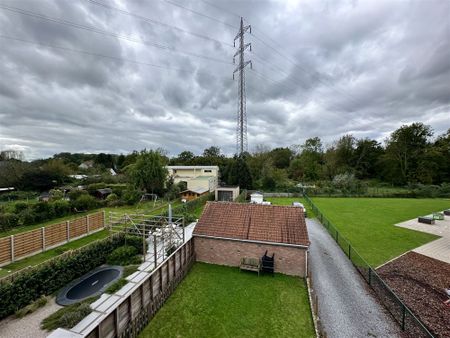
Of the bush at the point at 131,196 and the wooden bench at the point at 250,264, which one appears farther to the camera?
the bush at the point at 131,196

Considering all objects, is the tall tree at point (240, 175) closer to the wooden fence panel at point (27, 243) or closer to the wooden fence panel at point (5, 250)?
the wooden fence panel at point (27, 243)

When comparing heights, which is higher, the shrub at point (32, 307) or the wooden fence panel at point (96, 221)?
the wooden fence panel at point (96, 221)

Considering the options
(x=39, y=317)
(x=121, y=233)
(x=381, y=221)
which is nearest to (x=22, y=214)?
(x=121, y=233)

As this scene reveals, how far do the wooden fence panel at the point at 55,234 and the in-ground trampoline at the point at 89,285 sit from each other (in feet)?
17.8

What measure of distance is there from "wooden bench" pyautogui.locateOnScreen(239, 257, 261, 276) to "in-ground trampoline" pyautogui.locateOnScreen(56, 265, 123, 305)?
6.89 meters

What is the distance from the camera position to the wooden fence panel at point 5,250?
12892 mm

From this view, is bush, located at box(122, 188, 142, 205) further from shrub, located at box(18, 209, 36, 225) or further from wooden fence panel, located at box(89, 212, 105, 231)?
wooden fence panel, located at box(89, 212, 105, 231)

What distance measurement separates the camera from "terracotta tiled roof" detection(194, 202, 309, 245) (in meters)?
13.0

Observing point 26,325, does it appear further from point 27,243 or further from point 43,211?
point 43,211

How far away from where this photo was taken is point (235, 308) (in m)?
9.59


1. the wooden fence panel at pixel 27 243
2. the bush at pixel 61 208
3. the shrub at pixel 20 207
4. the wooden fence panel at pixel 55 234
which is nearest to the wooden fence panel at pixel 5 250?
the wooden fence panel at pixel 27 243

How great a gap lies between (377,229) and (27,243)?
2847 cm

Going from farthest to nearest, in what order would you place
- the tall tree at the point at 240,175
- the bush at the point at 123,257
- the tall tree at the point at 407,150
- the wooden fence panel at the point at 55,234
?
the tall tree at the point at 407,150 → the tall tree at the point at 240,175 → the wooden fence panel at the point at 55,234 → the bush at the point at 123,257

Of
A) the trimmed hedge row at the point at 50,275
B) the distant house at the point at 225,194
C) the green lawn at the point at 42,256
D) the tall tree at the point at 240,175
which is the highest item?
the tall tree at the point at 240,175
